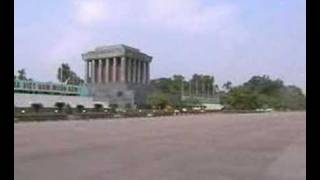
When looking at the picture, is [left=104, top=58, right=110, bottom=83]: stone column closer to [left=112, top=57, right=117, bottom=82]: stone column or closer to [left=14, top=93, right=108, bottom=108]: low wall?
[left=112, top=57, right=117, bottom=82]: stone column

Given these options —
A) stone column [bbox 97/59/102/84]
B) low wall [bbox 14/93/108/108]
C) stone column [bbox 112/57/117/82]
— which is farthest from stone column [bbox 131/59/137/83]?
low wall [bbox 14/93/108/108]

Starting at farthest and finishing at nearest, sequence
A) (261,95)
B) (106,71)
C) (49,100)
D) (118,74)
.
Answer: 1. (261,95)
2. (106,71)
3. (118,74)
4. (49,100)

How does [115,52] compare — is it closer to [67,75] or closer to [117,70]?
[117,70]

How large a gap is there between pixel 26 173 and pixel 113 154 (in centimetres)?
256

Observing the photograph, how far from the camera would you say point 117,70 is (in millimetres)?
58406

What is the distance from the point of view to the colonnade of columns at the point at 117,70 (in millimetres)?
57438

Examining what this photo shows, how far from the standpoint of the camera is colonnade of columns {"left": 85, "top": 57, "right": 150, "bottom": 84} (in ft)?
188

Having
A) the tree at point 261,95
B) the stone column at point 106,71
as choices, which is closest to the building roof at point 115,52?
the stone column at point 106,71

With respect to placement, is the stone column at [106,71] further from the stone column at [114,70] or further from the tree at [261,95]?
the tree at [261,95]

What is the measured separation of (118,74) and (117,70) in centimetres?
64

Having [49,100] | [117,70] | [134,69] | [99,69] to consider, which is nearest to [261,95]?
[134,69]
